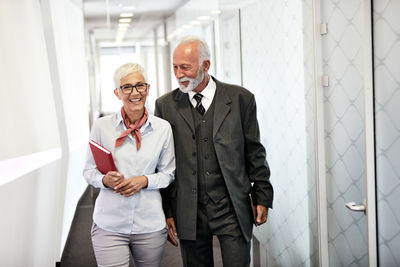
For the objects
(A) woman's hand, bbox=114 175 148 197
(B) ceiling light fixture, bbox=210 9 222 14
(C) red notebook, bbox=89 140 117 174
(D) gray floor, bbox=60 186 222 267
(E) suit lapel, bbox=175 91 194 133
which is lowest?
(D) gray floor, bbox=60 186 222 267

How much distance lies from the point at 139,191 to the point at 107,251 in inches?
12.1

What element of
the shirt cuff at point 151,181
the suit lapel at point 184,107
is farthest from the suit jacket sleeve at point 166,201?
the shirt cuff at point 151,181

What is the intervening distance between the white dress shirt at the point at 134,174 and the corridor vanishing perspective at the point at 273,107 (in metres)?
0.55

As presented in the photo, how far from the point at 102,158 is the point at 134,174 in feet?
0.57

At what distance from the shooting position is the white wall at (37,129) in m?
2.62

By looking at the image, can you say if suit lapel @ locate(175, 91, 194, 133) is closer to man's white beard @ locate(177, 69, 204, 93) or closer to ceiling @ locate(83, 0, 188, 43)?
man's white beard @ locate(177, 69, 204, 93)

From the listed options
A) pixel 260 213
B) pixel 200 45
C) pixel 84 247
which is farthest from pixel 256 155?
pixel 84 247

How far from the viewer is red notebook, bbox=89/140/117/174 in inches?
84.5

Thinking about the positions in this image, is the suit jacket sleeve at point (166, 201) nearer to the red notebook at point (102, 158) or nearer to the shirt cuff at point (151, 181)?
the shirt cuff at point (151, 181)

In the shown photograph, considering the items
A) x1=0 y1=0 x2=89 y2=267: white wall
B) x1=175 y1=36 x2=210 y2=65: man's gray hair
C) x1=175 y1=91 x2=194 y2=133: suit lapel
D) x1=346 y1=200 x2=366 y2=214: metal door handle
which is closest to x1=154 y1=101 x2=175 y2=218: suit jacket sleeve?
x1=175 y1=91 x2=194 y2=133: suit lapel

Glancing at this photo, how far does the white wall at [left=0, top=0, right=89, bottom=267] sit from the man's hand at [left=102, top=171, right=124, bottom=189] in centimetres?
60

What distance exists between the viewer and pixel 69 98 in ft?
17.1

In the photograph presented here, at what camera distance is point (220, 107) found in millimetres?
2434

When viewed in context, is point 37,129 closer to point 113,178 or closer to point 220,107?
point 113,178
